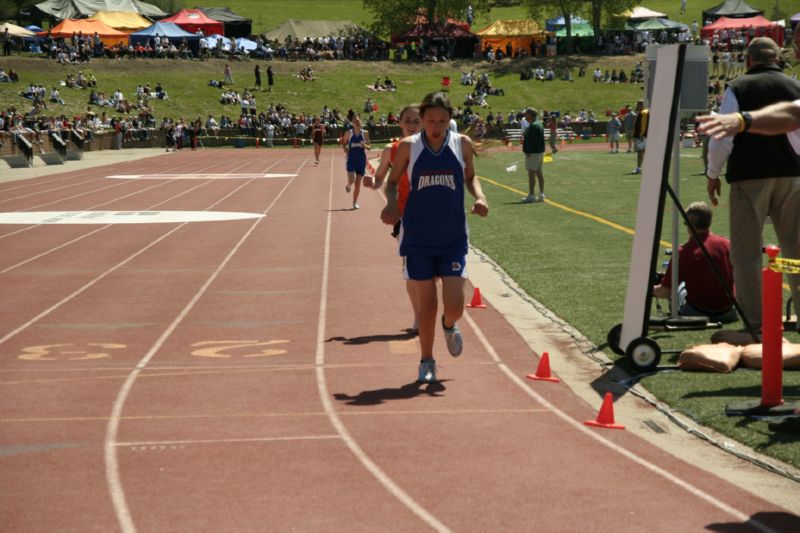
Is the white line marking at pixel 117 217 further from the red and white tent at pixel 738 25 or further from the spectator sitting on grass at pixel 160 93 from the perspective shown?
the red and white tent at pixel 738 25

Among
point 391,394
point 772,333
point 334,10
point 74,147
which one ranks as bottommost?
point 74,147

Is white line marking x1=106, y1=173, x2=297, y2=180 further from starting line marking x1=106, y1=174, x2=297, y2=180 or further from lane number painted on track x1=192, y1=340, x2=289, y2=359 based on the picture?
lane number painted on track x1=192, y1=340, x2=289, y2=359

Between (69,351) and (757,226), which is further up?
(757,226)

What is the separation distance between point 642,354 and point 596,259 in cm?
705

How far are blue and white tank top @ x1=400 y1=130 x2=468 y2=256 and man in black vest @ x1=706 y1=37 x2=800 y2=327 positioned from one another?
6.05ft

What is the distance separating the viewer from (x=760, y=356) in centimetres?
877

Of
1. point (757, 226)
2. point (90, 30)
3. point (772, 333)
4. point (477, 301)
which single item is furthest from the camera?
point (90, 30)

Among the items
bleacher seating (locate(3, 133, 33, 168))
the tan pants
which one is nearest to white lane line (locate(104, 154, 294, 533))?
the tan pants

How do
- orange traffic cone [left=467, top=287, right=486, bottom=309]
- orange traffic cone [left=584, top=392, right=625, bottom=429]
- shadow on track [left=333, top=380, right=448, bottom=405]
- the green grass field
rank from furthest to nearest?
orange traffic cone [left=467, top=287, right=486, bottom=309]
shadow on track [left=333, top=380, right=448, bottom=405]
the green grass field
orange traffic cone [left=584, top=392, right=625, bottom=429]

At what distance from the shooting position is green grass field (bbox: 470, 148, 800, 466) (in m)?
8.04

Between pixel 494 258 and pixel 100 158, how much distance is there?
4034 cm

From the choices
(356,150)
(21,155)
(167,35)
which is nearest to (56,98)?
(167,35)

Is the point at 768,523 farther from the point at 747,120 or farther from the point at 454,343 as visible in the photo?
the point at 454,343

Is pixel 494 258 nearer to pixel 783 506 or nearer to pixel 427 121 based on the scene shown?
pixel 427 121
